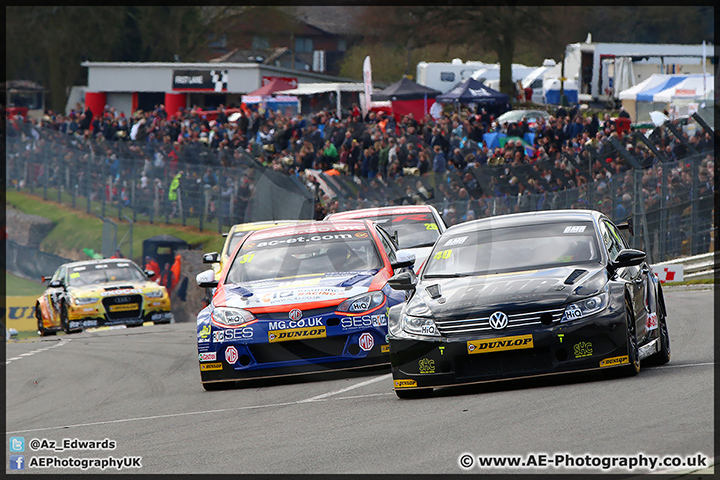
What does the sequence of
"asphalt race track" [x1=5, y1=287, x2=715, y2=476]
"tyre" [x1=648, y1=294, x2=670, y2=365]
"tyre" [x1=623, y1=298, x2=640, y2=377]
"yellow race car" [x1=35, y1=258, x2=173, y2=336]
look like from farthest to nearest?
"yellow race car" [x1=35, y1=258, x2=173, y2=336] < "tyre" [x1=648, y1=294, x2=670, y2=365] < "tyre" [x1=623, y1=298, x2=640, y2=377] < "asphalt race track" [x1=5, y1=287, x2=715, y2=476]

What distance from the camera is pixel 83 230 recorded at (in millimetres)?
34812

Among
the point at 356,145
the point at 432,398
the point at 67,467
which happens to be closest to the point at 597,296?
the point at 432,398

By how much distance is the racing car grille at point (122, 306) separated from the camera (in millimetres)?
23203

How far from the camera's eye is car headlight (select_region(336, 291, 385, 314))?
424 inches

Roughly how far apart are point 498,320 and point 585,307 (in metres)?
0.67

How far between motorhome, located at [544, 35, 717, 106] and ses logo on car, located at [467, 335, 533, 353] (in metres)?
38.8

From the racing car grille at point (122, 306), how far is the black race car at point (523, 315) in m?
14.6

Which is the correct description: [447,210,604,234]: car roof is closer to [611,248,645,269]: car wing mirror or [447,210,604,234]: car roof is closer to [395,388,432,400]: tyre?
[611,248,645,269]: car wing mirror

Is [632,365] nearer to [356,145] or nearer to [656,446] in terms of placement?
[656,446]

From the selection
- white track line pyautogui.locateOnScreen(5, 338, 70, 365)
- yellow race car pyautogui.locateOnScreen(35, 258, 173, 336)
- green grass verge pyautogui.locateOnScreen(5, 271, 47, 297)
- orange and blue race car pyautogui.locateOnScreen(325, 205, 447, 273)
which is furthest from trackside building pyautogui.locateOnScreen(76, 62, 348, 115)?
orange and blue race car pyautogui.locateOnScreen(325, 205, 447, 273)

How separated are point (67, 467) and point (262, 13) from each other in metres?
77.9

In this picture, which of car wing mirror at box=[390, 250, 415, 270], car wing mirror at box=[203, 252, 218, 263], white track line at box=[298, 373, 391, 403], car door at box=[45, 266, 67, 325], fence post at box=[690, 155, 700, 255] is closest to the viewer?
white track line at box=[298, 373, 391, 403]

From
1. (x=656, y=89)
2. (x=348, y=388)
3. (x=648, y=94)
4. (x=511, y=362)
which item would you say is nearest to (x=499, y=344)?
(x=511, y=362)

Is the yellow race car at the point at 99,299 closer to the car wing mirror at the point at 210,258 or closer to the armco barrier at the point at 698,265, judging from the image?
the car wing mirror at the point at 210,258
